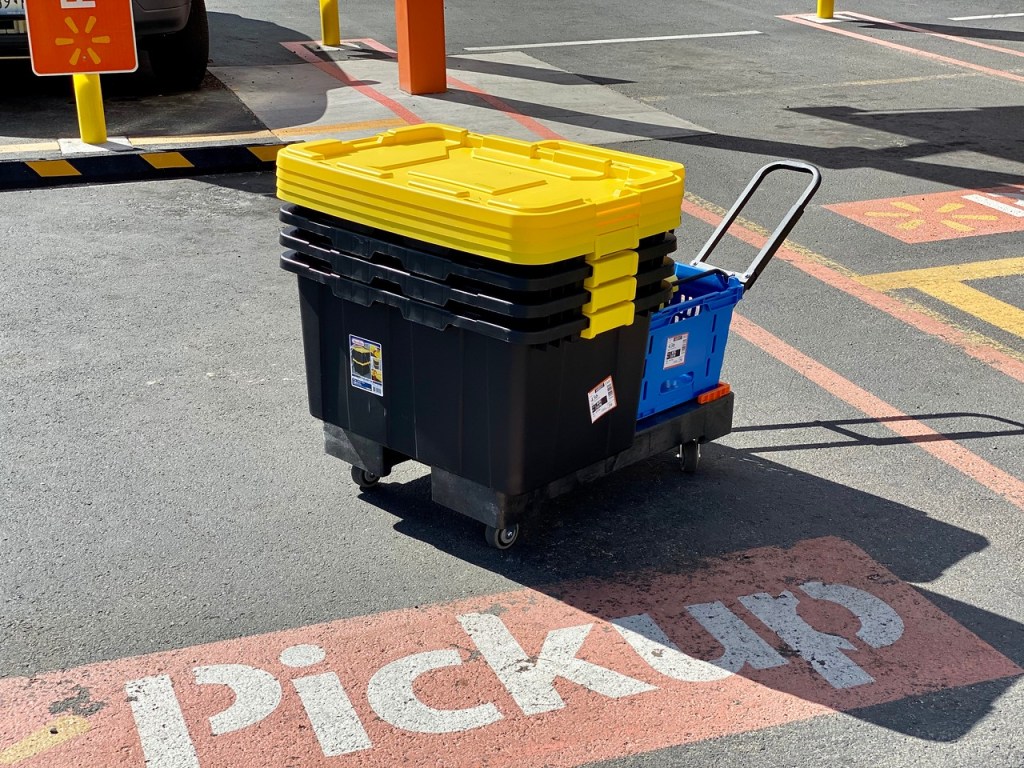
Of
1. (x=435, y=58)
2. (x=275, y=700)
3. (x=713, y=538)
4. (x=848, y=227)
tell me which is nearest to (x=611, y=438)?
(x=713, y=538)

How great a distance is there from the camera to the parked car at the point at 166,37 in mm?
10023

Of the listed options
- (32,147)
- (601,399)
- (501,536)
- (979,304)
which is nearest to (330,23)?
(32,147)

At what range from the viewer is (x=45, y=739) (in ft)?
11.6

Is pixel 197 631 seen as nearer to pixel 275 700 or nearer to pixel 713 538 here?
pixel 275 700

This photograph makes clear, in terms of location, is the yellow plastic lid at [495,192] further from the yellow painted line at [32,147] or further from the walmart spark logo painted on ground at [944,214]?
the yellow painted line at [32,147]

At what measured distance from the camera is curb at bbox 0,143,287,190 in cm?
881

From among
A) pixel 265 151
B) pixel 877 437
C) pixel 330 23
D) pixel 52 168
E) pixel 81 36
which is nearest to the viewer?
pixel 877 437

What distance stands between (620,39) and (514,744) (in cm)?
1243

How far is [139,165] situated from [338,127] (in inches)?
73.5

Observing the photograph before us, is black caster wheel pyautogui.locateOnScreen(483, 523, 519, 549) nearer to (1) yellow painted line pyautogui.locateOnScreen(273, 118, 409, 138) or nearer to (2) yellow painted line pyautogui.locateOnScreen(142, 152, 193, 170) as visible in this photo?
(2) yellow painted line pyautogui.locateOnScreen(142, 152, 193, 170)

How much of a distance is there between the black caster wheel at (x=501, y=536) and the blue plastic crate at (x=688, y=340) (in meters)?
0.72

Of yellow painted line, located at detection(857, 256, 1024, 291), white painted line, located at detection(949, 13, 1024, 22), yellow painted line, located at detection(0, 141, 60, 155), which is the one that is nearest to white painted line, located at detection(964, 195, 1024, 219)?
yellow painted line, located at detection(857, 256, 1024, 291)

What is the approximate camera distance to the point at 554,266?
4.04 m

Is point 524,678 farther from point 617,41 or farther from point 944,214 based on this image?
point 617,41
